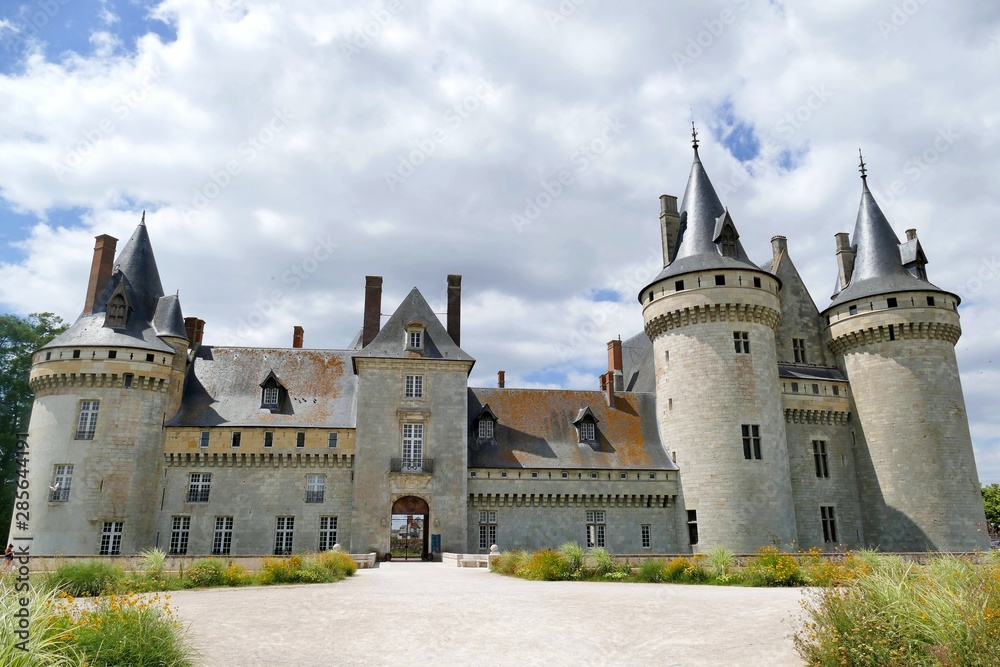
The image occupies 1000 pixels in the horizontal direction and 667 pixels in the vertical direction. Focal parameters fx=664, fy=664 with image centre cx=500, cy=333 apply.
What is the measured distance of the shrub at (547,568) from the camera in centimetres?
1816

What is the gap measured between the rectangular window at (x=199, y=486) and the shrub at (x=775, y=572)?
71.2 ft

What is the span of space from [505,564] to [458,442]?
360 inches

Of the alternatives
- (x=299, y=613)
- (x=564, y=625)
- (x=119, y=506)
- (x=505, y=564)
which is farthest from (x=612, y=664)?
(x=119, y=506)

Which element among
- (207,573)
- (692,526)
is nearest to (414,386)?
(692,526)

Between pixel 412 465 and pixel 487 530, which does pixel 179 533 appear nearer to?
pixel 412 465

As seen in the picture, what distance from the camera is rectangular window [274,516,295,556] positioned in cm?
2780

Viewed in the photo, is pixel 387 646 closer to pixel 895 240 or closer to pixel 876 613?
pixel 876 613

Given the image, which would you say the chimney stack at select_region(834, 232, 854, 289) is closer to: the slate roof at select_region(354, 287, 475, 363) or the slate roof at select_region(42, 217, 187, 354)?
the slate roof at select_region(354, 287, 475, 363)

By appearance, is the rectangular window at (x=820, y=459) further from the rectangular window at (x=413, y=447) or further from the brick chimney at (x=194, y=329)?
the brick chimney at (x=194, y=329)

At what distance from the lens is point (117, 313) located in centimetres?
2912

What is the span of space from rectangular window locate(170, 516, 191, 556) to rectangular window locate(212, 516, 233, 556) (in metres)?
1.10

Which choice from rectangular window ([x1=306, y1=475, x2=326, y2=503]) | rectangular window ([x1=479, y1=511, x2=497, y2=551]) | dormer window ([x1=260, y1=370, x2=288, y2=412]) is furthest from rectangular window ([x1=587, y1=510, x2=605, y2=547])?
dormer window ([x1=260, y1=370, x2=288, y2=412])

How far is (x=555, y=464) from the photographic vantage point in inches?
1182

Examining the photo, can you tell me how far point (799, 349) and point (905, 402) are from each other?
17.6ft
